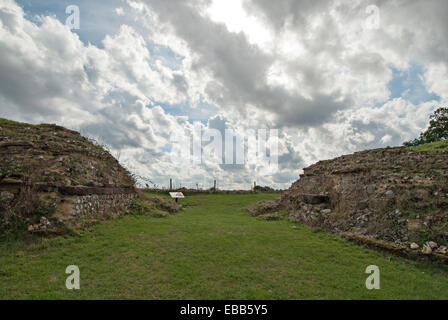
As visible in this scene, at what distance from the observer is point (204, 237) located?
816 centimetres

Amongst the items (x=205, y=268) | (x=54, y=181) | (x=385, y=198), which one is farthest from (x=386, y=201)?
(x=54, y=181)

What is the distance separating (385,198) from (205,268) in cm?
774

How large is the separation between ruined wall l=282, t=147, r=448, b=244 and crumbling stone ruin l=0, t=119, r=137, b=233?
9.97 m

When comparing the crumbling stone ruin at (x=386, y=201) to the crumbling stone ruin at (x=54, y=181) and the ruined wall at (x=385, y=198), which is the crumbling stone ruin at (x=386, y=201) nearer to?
the ruined wall at (x=385, y=198)

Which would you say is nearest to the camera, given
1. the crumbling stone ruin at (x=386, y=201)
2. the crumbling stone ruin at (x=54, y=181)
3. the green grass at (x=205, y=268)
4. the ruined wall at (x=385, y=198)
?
the green grass at (x=205, y=268)

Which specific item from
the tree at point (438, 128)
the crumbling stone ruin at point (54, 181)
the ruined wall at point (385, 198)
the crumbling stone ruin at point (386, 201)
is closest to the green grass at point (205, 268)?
the crumbling stone ruin at point (386, 201)

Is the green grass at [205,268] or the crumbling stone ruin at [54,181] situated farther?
the crumbling stone ruin at [54,181]

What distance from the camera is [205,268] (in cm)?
552

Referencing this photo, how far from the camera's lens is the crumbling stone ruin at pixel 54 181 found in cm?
743

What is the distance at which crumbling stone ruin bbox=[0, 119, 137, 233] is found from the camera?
743 centimetres

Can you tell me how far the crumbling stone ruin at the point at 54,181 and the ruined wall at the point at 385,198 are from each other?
997cm

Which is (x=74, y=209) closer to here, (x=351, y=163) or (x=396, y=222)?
(x=396, y=222)

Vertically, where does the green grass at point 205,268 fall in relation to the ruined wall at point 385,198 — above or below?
below

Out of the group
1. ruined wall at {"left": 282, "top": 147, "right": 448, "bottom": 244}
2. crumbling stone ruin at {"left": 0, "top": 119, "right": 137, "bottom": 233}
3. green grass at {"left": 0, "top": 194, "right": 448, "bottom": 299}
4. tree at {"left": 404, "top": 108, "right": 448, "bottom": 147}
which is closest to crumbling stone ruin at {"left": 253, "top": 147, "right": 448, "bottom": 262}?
ruined wall at {"left": 282, "top": 147, "right": 448, "bottom": 244}
